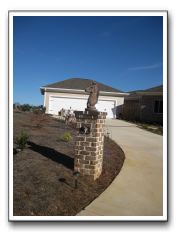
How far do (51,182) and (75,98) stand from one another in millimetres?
11539

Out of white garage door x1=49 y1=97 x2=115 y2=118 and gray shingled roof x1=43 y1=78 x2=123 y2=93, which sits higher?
gray shingled roof x1=43 y1=78 x2=123 y2=93

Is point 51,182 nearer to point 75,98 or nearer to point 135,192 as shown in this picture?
point 135,192

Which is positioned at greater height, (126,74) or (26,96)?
(126,74)

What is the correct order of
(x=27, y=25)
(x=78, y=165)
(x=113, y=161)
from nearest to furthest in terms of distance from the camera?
(x=27, y=25) < (x=78, y=165) < (x=113, y=161)

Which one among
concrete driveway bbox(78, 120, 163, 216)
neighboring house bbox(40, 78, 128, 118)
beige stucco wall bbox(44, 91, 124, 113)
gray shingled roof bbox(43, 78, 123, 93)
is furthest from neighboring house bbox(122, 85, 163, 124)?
concrete driveway bbox(78, 120, 163, 216)

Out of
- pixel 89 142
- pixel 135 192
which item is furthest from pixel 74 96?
pixel 135 192

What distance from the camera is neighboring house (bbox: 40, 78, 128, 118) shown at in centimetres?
1645

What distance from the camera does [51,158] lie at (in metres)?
6.65

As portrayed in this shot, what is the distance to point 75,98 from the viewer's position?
16.8 meters

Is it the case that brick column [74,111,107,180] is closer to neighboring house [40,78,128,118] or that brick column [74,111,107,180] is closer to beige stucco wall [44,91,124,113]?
neighboring house [40,78,128,118]

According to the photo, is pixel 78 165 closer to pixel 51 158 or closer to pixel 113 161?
pixel 51 158

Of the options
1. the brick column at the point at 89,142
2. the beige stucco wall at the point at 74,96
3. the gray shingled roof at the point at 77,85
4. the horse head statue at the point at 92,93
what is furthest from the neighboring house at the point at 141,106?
the horse head statue at the point at 92,93
